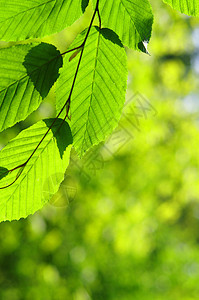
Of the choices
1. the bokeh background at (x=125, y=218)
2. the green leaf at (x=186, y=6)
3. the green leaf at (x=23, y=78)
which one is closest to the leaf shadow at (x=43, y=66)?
the green leaf at (x=23, y=78)

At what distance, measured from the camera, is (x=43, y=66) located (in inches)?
14.3

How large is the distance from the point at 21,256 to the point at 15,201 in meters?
3.04

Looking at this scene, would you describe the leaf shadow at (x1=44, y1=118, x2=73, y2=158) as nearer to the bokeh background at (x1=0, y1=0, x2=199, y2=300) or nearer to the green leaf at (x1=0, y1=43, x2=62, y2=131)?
the green leaf at (x1=0, y1=43, x2=62, y2=131)

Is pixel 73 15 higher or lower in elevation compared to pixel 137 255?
higher

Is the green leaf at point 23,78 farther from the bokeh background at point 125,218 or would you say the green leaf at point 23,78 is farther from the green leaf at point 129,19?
the bokeh background at point 125,218

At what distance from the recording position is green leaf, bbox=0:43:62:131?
0.35 m

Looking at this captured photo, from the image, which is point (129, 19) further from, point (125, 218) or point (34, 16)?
point (125, 218)

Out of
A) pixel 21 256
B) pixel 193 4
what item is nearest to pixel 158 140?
pixel 21 256

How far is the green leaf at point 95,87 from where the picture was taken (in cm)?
38

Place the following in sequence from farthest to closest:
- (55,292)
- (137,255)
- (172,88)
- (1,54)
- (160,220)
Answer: (160,220) < (172,88) < (137,255) < (55,292) < (1,54)

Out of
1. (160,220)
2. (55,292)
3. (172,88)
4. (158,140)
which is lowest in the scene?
(160,220)

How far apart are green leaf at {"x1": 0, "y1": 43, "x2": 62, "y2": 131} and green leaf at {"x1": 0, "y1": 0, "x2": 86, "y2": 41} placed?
15mm

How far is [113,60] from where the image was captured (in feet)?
1.25

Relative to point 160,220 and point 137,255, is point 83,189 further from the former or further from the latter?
point 160,220
